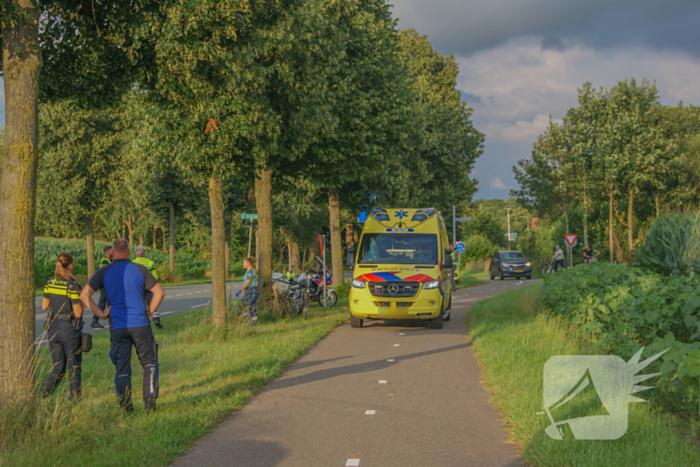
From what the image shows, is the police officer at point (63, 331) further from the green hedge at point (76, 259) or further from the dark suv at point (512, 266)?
the dark suv at point (512, 266)

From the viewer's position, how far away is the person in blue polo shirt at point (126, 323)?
20.1 feet

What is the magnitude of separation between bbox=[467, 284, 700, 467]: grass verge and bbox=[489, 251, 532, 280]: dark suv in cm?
2601

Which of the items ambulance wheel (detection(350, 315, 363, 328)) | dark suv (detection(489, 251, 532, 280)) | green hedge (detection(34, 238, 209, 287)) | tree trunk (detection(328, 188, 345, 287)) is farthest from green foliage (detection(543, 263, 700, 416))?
dark suv (detection(489, 251, 532, 280))

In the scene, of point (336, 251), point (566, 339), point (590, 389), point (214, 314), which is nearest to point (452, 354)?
point (566, 339)

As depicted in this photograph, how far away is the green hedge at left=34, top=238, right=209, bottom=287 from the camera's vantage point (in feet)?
101

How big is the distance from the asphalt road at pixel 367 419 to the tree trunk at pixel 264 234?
5.20 m

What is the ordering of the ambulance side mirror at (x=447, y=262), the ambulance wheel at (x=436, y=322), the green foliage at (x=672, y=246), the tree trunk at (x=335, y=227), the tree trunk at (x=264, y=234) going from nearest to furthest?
the green foliage at (x=672, y=246)
the ambulance wheel at (x=436, y=322)
the ambulance side mirror at (x=447, y=262)
the tree trunk at (x=264, y=234)
the tree trunk at (x=335, y=227)

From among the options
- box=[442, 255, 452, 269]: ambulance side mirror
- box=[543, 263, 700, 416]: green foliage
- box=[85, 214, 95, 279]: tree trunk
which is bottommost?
box=[543, 263, 700, 416]: green foliage

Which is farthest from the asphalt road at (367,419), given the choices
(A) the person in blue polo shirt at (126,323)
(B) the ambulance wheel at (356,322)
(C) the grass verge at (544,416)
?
(B) the ambulance wheel at (356,322)

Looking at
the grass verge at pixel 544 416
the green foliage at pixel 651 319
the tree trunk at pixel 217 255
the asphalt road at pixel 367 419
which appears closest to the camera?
the grass verge at pixel 544 416

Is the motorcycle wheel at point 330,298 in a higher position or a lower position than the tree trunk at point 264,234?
lower

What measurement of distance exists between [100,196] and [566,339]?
28592mm

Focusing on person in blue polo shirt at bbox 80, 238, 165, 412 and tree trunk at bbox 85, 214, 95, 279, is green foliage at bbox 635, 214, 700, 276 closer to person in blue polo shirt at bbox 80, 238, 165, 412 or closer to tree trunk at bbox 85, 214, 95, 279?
person in blue polo shirt at bbox 80, 238, 165, 412

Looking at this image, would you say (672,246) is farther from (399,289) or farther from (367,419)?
(367,419)
